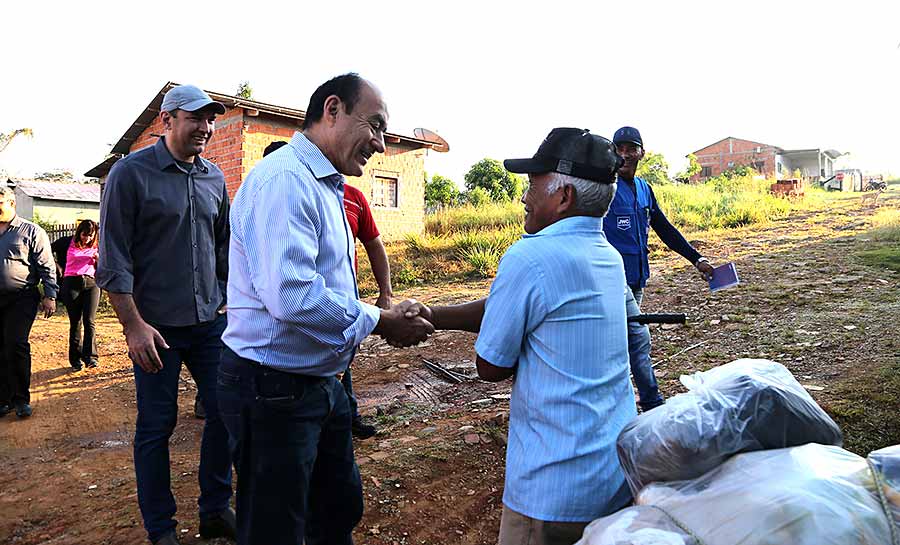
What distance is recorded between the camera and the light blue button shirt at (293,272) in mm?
1854

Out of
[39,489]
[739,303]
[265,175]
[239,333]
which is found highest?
[265,175]

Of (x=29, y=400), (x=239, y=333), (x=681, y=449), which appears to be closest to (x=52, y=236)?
(x=29, y=400)

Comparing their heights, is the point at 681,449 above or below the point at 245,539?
above

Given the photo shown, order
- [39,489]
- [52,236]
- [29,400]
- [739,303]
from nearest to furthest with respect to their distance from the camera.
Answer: [39,489] < [29,400] < [739,303] < [52,236]

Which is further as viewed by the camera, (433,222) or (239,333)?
(433,222)

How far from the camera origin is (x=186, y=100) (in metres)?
3.09

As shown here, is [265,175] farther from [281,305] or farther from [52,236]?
[52,236]

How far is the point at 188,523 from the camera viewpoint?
3.30 m

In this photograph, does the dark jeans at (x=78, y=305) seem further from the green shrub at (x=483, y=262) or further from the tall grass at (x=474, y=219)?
the tall grass at (x=474, y=219)

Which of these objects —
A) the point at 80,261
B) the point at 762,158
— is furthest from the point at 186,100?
the point at 762,158

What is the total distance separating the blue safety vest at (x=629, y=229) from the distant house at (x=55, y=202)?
1118 inches

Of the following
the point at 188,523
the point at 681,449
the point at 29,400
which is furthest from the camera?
the point at 29,400

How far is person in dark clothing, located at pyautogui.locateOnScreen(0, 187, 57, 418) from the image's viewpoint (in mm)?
5531

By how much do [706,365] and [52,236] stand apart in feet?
59.3
